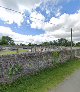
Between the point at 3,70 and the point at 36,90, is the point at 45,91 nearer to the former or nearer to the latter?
the point at 36,90

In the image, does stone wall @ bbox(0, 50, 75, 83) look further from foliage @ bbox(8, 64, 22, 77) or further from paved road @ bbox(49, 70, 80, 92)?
paved road @ bbox(49, 70, 80, 92)

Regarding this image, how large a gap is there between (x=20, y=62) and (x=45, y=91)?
11.2 feet

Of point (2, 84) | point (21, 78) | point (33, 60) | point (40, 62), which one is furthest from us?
point (40, 62)

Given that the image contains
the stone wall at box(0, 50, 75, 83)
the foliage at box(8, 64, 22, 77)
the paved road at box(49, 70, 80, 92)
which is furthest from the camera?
the foliage at box(8, 64, 22, 77)

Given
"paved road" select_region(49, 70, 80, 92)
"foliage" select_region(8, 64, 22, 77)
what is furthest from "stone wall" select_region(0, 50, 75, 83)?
"paved road" select_region(49, 70, 80, 92)

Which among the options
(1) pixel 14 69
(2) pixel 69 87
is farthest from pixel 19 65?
(2) pixel 69 87

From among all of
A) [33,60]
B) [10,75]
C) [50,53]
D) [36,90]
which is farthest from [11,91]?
[50,53]

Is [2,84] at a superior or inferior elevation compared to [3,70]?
inferior

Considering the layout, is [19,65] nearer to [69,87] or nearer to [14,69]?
[14,69]

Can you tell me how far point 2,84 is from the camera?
9688mm

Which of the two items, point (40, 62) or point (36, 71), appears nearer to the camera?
point (36, 71)

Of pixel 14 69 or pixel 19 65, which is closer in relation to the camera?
pixel 14 69

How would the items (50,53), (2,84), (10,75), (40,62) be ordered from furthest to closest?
1. (50,53)
2. (40,62)
3. (10,75)
4. (2,84)

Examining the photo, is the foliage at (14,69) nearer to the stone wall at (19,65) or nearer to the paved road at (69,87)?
the stone wall at (19,65)
